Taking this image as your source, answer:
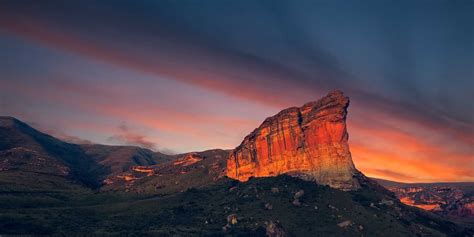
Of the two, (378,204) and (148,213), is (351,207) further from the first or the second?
(148,213)

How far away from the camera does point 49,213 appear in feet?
585

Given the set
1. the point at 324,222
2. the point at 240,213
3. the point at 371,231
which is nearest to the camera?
the point at 371,231

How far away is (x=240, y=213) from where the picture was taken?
620 feet

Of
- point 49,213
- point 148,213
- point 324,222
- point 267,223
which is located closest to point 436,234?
point 324,222

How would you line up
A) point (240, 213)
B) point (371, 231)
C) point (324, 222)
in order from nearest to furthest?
point (371, 231), point (324, 222), point (240, 213)

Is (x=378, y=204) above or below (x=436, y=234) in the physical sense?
above

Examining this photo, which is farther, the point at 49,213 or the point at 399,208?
the point at 399,208

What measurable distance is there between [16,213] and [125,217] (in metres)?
47.0

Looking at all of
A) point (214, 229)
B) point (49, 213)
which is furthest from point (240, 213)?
point (49, 213)

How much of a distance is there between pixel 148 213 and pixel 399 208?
417 ft

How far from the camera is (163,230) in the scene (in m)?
162

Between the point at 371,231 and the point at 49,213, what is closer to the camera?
the point at 371,231

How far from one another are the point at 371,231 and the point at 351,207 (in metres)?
23.0

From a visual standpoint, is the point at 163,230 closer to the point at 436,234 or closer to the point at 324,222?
the point at 324,222
